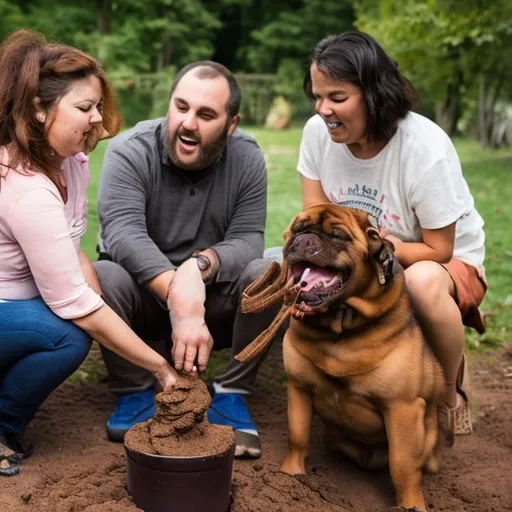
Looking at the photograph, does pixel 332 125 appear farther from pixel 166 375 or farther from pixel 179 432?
pixel 179 432

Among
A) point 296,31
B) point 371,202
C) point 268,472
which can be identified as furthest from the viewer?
point 296,31

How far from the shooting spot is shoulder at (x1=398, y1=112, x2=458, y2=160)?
11.7 feet

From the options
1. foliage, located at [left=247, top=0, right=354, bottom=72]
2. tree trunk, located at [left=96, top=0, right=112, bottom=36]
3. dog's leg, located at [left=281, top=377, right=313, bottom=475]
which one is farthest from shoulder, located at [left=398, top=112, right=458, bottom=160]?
foliage, located at [left=247, top=0, right=354, bottom=72]

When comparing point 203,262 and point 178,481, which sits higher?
point 203,262

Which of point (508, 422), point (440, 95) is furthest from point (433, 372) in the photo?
point (440, 95)

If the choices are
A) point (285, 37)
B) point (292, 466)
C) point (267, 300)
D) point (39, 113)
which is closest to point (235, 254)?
point (267, 300)

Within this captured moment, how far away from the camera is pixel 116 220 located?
3.79m

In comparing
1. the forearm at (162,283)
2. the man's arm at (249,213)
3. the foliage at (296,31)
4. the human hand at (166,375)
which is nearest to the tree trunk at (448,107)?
the foliage at (296,31)

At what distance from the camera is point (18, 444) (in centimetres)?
354

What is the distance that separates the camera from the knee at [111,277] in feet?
12.4

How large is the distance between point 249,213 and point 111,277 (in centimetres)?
74

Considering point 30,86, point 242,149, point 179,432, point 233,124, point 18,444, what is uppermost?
point 30,86

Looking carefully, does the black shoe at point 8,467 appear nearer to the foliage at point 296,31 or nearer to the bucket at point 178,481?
the bucket at point 178,481

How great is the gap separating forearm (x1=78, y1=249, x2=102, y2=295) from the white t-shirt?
106 cm
